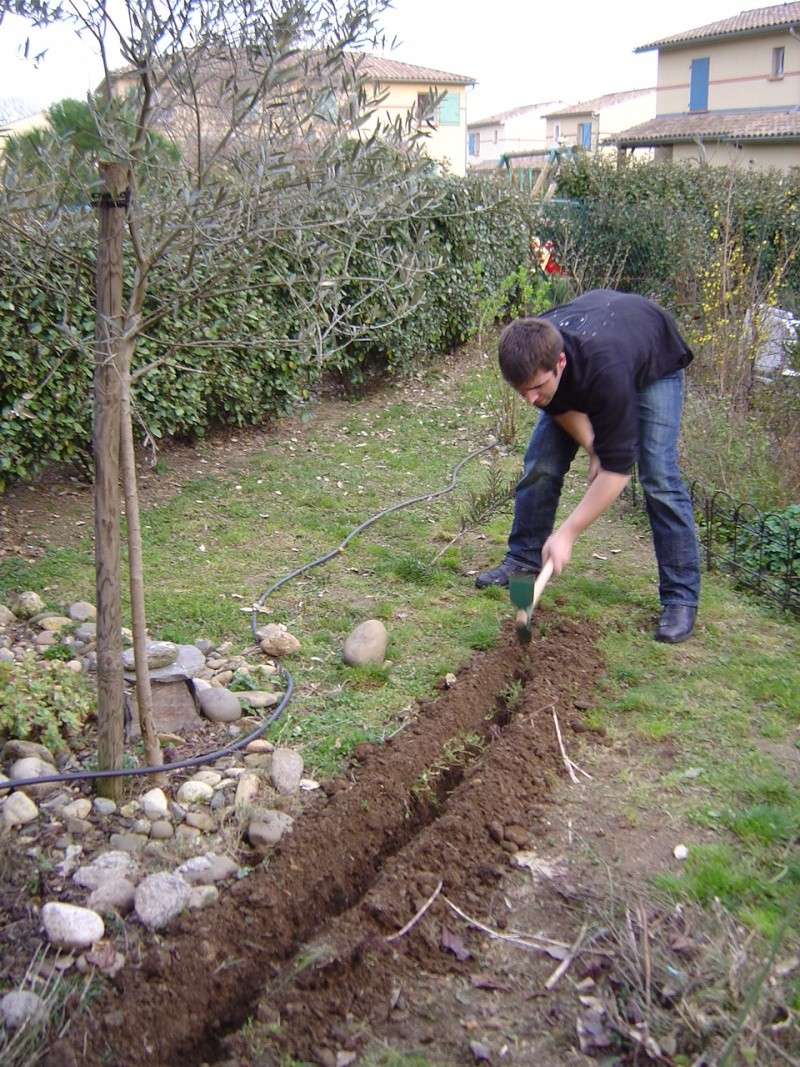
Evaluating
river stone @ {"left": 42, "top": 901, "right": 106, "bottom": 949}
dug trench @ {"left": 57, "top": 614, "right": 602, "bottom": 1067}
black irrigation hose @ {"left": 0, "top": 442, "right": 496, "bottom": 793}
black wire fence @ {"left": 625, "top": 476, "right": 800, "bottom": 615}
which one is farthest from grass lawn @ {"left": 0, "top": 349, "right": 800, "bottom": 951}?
river stone @ {"left": 42, "top": 901, "right": 106, "bottom": 949}

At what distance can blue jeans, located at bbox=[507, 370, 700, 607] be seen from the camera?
4.50 m

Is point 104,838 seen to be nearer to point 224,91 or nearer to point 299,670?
point 299,670

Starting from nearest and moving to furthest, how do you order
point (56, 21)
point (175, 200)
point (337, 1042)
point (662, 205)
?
point (337, 1042), point (56, 21), point (175, 200), point (662, 205)

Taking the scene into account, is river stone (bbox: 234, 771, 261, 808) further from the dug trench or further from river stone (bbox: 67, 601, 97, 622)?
river stone (bbox: 67, 601, 97, 622)

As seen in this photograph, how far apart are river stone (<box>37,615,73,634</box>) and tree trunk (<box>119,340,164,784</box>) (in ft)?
4.58

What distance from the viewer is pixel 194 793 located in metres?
3.37

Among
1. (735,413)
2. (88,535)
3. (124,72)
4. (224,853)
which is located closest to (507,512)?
(735,413)

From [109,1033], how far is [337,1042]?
561 millimetres

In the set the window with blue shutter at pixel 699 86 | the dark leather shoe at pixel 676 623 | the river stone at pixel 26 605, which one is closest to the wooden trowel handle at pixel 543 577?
the dark leather shoe at pixel 676 623

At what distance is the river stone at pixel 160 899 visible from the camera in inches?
109

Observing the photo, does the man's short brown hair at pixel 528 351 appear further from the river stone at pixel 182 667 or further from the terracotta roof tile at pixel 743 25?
the terracotta roof tile at pixel 743 25

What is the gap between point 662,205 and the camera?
45.2 feet

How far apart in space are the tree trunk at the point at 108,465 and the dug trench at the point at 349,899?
701mm

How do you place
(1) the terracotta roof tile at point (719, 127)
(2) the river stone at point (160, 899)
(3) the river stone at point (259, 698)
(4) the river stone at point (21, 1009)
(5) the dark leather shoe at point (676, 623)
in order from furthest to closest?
(1) the terracotta roof tile at point (719, 127) → (5) the dark leather shoe at point (676, 623) → (3) the river stone at point (259, 698) → (2) the river stone at point (160, 899) → (4) the river stone at point (21, 1009)
